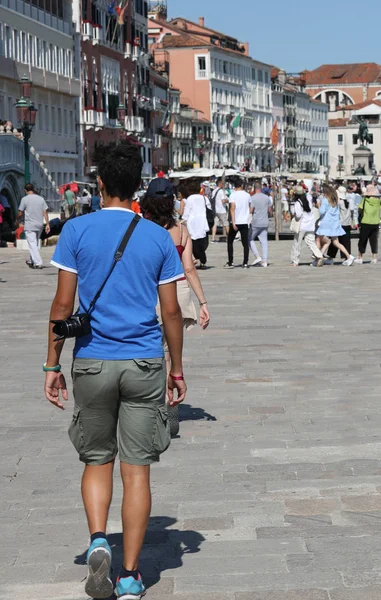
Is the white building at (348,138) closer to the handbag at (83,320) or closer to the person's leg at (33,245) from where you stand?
the person's leg at (33,245)

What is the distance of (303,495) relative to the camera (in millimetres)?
6727

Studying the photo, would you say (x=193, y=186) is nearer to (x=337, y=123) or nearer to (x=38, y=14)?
(x=38, y=14)

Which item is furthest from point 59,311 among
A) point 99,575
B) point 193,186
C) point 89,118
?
point 89,118

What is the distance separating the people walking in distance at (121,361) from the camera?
16.8ft

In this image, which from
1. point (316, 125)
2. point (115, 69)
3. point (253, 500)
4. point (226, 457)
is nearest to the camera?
point (253, 500)

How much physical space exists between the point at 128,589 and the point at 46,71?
58.3 meters

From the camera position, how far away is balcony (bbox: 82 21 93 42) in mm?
70000

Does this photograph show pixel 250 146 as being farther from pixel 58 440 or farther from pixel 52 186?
pixel 58 440

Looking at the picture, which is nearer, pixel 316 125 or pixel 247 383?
pixel 247 383

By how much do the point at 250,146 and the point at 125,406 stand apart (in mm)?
141855

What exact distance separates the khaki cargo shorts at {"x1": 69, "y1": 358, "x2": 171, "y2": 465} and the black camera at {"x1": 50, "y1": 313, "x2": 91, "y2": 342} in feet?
0.36

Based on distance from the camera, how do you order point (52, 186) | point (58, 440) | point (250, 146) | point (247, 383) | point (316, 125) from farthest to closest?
point (316, 125), point (250, 146), point (52, 186), point (247, 383), point (58, 440)

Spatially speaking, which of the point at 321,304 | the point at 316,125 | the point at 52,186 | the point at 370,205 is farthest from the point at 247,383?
the point at 316,125

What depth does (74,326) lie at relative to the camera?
5.05 m
